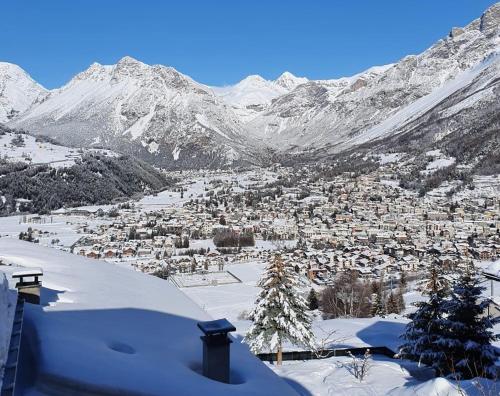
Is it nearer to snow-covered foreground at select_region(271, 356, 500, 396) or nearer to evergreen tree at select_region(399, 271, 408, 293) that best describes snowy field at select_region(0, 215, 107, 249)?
evergreen tree at select_region(399, 271, 408, 293)

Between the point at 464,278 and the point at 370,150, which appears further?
the point at 370,150

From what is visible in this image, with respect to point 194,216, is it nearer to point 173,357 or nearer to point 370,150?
point 173,357

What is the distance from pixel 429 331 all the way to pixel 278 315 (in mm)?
4049

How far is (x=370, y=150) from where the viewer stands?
164 m

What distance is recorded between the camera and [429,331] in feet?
39.2

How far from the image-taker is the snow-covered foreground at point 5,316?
12.6 feet

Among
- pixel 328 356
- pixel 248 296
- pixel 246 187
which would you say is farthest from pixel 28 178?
pixel 328 356

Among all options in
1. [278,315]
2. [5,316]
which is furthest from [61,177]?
[5,316]

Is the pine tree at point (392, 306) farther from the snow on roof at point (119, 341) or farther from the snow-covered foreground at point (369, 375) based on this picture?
the snow on roof at point (119, 341)

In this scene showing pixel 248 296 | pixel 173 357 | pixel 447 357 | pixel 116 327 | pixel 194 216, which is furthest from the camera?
pixel 194 216

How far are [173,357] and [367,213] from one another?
273 feet

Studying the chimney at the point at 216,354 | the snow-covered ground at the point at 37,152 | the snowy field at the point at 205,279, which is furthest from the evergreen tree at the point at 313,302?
the snow-covered ground at the point at 37,152

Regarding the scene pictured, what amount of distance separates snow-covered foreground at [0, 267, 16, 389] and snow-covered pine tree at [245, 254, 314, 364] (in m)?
9.50

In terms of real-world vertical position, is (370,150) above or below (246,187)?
above
